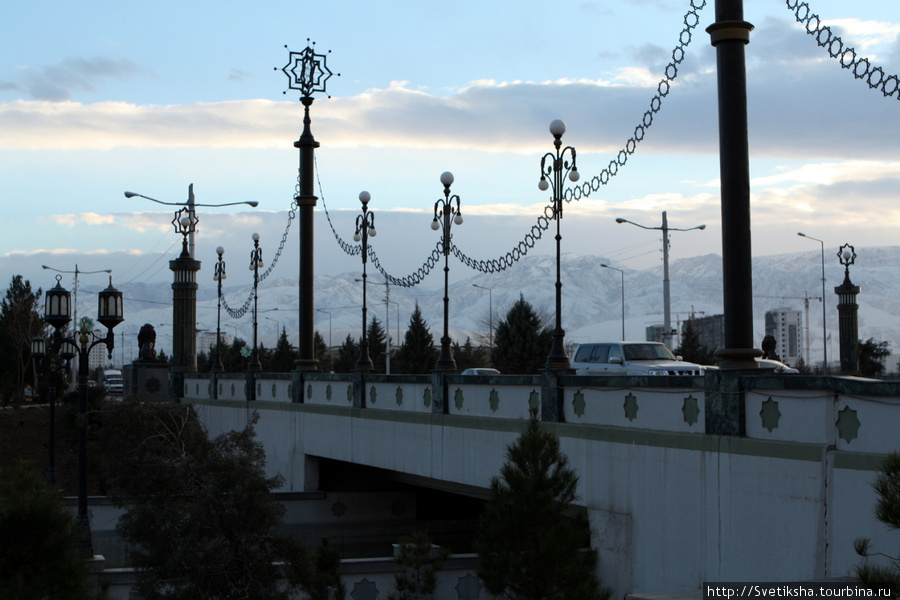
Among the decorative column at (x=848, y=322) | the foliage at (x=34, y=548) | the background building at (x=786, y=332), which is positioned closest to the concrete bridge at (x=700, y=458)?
the foliage at (x=34, y=548)

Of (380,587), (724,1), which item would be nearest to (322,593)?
(380,587)

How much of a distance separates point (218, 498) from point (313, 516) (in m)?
12.5

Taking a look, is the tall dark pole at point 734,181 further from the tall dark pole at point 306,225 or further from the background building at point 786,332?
the background building at point 786,332

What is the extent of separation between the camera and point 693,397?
1177 cm

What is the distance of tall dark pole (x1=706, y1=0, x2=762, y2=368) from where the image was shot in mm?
11555

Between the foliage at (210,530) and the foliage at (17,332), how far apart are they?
2059 inches

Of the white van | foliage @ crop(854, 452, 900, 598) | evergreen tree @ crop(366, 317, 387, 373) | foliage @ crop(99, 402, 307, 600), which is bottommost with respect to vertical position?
foliage @ crop(99, 402, 307, 600)

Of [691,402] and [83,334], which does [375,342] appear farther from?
[691,402]

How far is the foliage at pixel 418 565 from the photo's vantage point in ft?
51.1

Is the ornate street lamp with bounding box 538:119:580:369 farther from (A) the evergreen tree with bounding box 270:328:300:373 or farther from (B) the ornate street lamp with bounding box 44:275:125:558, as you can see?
(A) the evergreen tree with bounding box 270:328:300:373

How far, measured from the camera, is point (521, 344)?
2137 inches

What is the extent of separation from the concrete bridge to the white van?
27.6 ft

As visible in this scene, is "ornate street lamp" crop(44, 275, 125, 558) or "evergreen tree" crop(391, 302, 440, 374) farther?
"evergreen tree" crop(391, 302, 440, 374)

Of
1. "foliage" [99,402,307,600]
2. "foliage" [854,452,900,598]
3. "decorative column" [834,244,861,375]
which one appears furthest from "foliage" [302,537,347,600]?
"decorative column" [834,244,861,375]
